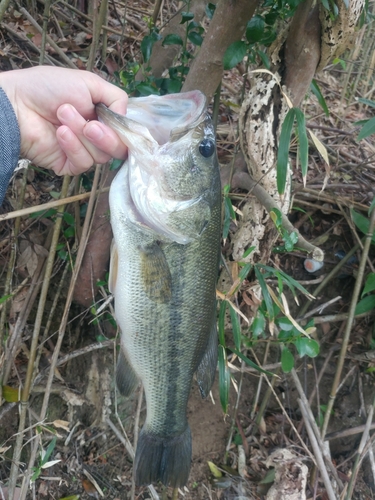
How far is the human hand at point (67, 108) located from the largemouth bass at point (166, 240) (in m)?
0.07

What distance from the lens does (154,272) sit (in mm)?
1566

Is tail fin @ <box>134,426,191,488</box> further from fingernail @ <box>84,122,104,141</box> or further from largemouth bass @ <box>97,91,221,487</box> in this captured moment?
fingernail @ <box>84,122,104,141</box>

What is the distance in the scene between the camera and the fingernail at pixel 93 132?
1375 millimetres

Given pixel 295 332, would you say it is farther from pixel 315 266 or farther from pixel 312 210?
pixel 312 210

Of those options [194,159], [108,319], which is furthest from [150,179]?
[108,319]

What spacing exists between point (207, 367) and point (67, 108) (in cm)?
119

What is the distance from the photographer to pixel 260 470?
10.0 ft

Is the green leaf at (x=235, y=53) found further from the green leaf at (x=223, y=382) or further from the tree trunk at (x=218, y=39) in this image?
the green leaf at (x=223, y=382)

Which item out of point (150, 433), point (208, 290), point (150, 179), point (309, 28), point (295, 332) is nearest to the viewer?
point (150, 179)

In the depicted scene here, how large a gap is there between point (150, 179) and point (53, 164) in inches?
19.1

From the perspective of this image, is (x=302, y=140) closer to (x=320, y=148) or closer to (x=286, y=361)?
(x=320, y=148)

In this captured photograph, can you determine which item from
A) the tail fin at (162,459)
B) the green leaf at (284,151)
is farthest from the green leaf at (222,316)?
the green leaf at (284,151)

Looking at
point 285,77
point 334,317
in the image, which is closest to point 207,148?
point 285,77

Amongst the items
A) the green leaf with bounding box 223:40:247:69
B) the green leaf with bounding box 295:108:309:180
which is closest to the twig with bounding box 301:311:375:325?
the green leaf with bounding box 295:108:309:180
